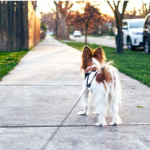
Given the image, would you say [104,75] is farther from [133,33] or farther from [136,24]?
[136,24]

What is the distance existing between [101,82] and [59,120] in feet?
2.91

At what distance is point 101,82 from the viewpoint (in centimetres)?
400

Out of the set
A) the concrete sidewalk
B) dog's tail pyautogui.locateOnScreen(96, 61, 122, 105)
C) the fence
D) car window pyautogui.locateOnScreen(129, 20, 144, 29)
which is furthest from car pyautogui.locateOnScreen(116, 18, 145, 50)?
dog's tail pyautogui.locateOnScreen(96, 61, 122, 105)

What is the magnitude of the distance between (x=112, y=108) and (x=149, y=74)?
15.7 feet

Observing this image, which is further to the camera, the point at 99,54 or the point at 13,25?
the point at 13,25

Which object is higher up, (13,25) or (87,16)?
(87,16)

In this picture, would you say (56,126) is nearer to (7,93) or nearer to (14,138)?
(14,138)

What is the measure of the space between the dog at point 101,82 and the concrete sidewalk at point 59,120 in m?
0.24

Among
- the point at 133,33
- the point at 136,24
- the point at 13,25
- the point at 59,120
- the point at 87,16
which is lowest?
the point at 59,120

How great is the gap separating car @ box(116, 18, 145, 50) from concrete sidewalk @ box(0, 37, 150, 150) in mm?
10533

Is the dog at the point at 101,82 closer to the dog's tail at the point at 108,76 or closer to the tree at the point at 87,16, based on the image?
the dog's tail at the point at 108,76

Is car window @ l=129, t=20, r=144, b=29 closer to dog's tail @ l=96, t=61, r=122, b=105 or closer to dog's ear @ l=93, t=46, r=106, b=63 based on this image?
dog's ear @ l=93, t=46, r=106, b=63

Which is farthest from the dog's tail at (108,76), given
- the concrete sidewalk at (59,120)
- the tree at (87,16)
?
the tree at (87,16)

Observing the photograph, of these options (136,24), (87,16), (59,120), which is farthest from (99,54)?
(87,16)
